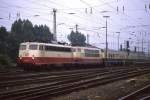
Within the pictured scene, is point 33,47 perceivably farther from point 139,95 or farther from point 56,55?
point 139,95

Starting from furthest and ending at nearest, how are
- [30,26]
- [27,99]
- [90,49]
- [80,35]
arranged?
[80,35], [30,26], [90,49], [27,99]

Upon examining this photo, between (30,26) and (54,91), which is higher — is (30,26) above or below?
above

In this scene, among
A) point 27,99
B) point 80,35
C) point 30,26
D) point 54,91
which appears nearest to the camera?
point 27,99

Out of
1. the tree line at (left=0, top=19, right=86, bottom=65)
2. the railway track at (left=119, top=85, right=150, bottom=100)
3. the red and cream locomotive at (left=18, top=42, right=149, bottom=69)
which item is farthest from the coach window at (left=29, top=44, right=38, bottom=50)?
the railway track at (left=119, top=85, right=150, bottom=100)

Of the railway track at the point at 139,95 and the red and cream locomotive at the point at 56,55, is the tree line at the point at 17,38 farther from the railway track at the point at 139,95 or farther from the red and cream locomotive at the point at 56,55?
the railway track at the point at 139,95

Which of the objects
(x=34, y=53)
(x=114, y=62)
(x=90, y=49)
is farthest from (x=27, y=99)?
(x=114, y=62)

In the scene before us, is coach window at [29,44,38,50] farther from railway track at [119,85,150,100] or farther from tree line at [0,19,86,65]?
railway track at [119,85,150,100]

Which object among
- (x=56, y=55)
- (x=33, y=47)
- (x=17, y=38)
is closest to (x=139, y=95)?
(x=33, y=47)

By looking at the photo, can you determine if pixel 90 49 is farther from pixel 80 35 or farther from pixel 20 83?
pixel 80 35

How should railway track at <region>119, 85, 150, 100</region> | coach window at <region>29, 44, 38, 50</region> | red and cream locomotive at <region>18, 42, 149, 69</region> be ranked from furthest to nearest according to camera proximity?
1. coach window at <region>29, 44, 38, 50</region>
2. red and cream locomotive at <region>18, 42, 149, 69</region>
3. railway track at <region>119, 85, 150, 100</region>

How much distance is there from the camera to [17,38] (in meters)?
58.3

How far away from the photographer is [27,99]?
1358 cm

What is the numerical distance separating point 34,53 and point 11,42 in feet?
65.7

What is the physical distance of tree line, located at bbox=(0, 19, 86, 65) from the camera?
42.3m
